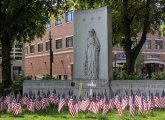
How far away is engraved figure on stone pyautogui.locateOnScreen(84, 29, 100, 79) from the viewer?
79.9 feet

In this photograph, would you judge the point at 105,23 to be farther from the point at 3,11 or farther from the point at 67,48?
the point at 67,48

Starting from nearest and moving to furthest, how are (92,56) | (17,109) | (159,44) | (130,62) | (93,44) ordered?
1. (17,109)
2. (93,44)
3. (92,56)
4. (130,62)
5. (159,44)

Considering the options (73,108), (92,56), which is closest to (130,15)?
(92,56)

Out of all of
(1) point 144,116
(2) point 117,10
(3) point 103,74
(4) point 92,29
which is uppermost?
(2) point 117,10

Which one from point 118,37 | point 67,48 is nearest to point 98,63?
point 118,37

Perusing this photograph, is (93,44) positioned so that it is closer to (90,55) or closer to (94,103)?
(90,55)

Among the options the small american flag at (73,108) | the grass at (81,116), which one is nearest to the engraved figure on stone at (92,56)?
the grass at (81,116)

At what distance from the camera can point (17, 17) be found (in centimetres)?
2723

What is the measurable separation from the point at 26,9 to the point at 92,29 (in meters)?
5.14

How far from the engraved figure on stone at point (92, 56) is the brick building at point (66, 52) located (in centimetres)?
4496

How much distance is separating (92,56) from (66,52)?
50384 millimetres

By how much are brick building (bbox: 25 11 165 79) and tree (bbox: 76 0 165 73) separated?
36267 mm

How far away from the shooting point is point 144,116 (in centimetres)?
1745

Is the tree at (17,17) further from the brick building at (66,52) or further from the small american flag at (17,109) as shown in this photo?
the brick building at (66,52)
